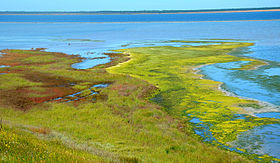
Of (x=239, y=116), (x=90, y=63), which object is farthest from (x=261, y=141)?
(x=90, y=63)

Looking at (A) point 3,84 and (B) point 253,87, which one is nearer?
(B) point 253,87

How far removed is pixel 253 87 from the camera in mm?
28250

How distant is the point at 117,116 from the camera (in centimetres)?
1992

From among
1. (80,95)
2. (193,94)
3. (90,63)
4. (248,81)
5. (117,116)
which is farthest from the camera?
(90,63)

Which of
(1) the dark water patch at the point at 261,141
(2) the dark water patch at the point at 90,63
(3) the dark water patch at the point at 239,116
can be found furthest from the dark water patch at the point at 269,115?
(2) the dark water patch at the point at 90,63

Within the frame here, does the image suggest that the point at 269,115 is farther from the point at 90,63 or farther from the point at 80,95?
the point at 90,63

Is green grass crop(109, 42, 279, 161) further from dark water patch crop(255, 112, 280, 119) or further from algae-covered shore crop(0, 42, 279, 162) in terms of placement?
dark water patch crop(255, 112, 280, 119)

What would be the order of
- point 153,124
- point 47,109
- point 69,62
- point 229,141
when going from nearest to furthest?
1. point 229,141
2. point 153,124
3. point 47,109
4. point 69,62

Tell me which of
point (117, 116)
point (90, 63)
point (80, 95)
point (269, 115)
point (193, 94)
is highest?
point (269, 115)

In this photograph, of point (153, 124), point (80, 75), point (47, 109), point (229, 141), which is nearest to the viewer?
point (229, 141)

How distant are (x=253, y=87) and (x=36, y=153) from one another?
80.2 ft

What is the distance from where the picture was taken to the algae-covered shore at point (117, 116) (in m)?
11.6

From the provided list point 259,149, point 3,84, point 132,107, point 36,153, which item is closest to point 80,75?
point 3,84

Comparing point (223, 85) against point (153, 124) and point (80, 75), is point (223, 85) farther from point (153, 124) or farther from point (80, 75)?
point (80, 75)
